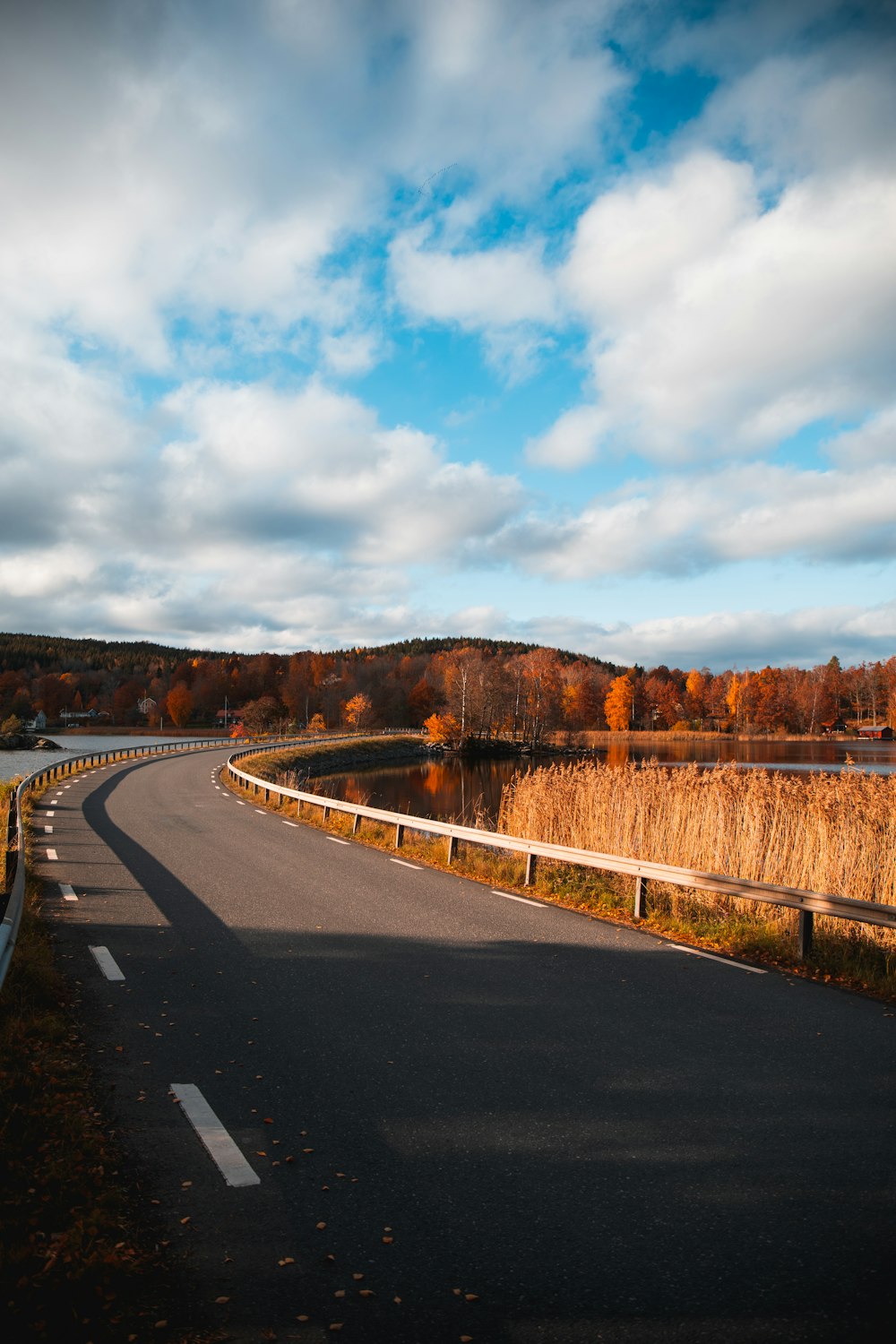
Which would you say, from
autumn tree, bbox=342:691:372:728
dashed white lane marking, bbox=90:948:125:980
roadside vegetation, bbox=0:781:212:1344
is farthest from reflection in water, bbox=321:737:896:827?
autumn tree, bbox=342:691:372:728

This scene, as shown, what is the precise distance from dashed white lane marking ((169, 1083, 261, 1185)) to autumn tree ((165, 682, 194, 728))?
147628mm

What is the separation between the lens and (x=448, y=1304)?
308cm

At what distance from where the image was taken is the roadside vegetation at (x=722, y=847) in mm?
8836

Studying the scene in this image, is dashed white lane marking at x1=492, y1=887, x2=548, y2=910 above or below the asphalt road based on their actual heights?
below

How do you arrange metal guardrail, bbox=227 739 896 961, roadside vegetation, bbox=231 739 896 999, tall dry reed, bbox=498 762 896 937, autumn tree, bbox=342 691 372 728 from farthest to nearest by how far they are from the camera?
autumn tree, bbox=342 691 372 728 → tall dry reed, bbox=498 762 896 937 → roadside vegetation, bbox=231 739 896 999 → metal guardrail, bbox=227 739 896 961

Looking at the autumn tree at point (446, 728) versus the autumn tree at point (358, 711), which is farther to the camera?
the autumn tree at point (358, 711)

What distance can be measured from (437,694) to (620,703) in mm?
27132

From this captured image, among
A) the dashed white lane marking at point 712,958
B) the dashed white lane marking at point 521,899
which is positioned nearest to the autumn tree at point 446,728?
the dashed white lane marking at point 521,899

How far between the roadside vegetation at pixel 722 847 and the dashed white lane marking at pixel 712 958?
322mm

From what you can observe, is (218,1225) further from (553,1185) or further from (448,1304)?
(553,1185)

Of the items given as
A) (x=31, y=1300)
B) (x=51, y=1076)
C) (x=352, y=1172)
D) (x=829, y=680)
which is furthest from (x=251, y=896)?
(x=829, y=680)

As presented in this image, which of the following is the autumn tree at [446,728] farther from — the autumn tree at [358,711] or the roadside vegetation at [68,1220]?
the roadside vegetation at [68,1220]

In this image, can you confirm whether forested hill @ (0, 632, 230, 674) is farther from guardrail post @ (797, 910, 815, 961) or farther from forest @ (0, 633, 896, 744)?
guardrail post @ (797, 910, 815, 961)

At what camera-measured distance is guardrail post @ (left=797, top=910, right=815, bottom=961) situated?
8297mm
